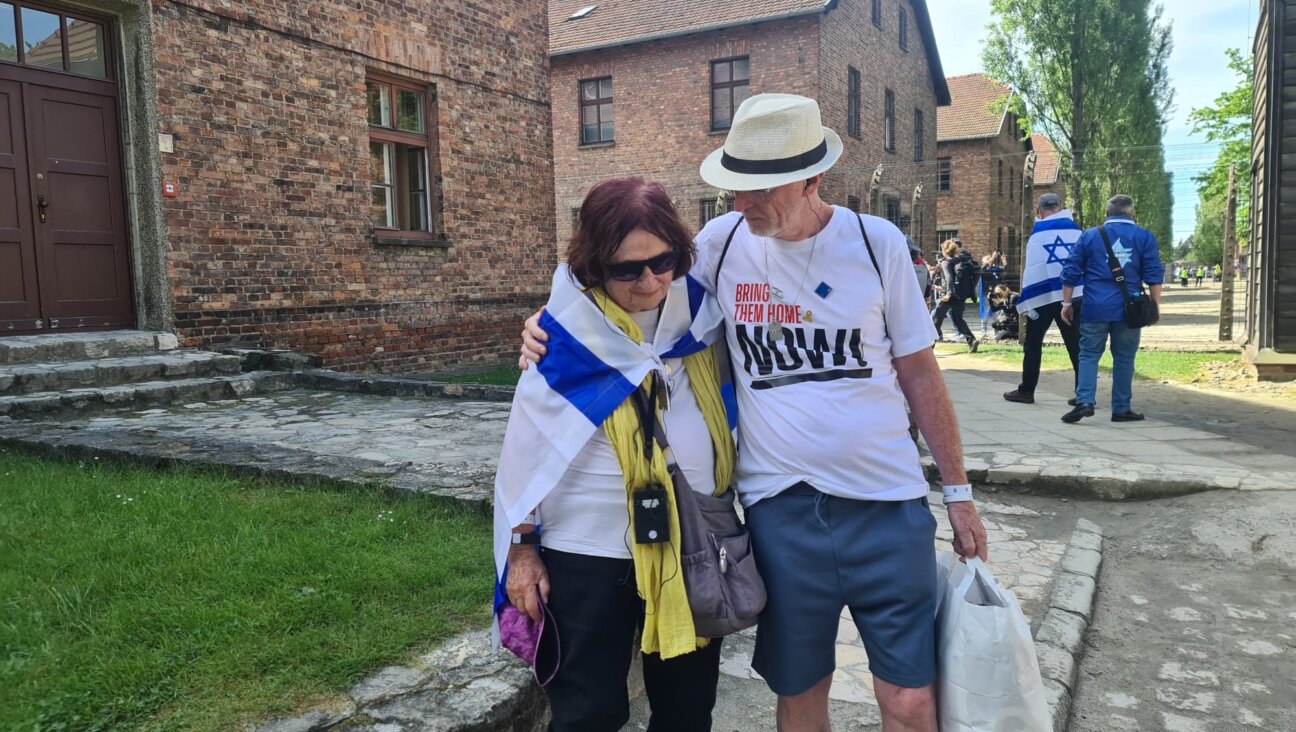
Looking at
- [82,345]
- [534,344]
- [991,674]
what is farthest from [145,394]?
[991,674]

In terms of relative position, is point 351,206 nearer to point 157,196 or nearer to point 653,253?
point 157,196

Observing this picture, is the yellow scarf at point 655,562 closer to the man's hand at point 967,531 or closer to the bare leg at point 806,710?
the bare leg at point 806,710

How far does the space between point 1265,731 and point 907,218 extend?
25539mm

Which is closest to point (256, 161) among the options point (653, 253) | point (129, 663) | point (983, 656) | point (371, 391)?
→ point (371, 391)

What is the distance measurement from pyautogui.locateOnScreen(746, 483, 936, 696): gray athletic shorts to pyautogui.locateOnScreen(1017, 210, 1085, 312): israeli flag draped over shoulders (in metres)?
7.05

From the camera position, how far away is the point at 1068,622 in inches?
140

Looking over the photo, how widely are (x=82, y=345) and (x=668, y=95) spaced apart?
17542 millimetres

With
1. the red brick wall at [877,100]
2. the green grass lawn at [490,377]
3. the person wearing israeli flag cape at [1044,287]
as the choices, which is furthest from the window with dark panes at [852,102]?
the person wearing israeli flag cape at [1044,287]

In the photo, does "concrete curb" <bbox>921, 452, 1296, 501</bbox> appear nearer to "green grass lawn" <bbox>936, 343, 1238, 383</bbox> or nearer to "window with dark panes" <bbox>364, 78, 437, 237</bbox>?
Result: "green grass lawn" <bbox>936, 343, 1238, 383</bbox>

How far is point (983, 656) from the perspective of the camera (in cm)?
193

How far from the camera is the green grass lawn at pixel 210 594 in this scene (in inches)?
89.6

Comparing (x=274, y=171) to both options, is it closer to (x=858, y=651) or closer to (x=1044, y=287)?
(x=1044, y=287)

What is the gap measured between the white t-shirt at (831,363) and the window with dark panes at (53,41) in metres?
8.22

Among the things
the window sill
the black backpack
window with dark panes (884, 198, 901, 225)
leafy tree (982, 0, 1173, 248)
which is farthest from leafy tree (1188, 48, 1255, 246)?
the window sill
